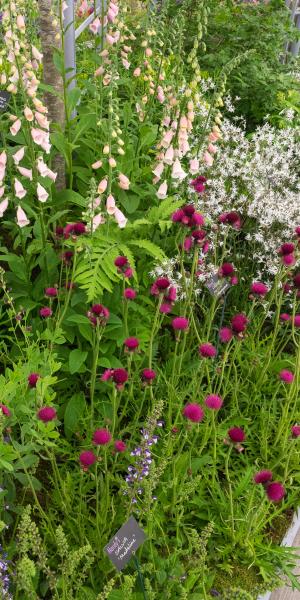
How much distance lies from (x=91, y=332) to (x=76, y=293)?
0.22 m

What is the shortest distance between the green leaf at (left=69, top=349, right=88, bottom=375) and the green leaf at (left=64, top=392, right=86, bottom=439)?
161 mm

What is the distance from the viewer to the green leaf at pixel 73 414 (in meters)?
2.64

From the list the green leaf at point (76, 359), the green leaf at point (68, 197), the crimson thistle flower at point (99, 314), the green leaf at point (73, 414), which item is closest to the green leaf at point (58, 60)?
the green leaf at point (68, 197)

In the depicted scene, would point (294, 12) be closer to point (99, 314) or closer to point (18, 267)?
point (18, 267)

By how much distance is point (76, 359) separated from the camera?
2.67 metres

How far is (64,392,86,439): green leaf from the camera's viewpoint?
2.64m

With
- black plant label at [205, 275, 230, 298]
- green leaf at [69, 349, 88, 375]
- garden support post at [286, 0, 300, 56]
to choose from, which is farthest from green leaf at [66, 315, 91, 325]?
garden support post at [286, 0, 300, 56]

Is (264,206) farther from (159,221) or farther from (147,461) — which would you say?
(147,461)

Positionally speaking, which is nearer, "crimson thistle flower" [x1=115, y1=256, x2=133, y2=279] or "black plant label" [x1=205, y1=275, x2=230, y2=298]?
"crimson thistle flower" [x1=115, y1=256, x2=133, y2=279]

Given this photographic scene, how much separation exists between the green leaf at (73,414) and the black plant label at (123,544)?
42.0 inches

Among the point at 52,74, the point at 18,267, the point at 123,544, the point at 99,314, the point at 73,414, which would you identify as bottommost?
the point at 73,414

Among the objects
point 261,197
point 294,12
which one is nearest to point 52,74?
point 261,197

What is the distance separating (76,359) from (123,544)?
1.18m

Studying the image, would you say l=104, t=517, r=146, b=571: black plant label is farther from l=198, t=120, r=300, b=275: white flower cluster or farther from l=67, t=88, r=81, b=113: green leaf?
l=67, t=88, r=81, b=113: green leaf
